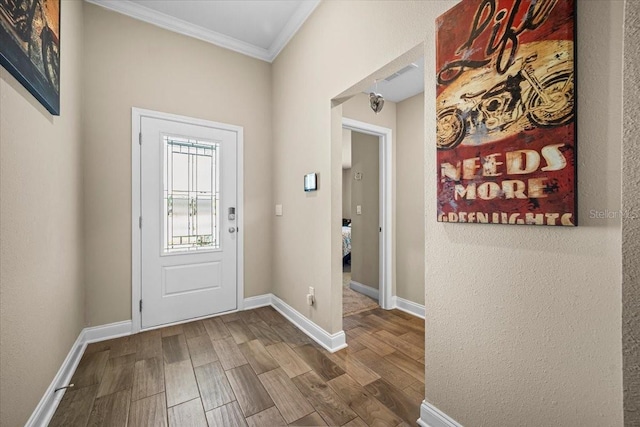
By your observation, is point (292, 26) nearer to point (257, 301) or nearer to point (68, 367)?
point (257, 301)

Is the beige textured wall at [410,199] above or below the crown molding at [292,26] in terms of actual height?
below

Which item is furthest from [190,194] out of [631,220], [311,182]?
[631,220]

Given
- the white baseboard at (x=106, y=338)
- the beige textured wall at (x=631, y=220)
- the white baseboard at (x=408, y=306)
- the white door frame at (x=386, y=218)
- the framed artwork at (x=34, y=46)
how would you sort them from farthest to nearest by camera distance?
the white door frame at (x=386, y=218)
the white baseboard at (x=408, y=306)
the white baseboard at (x=106, y=338)
the framed artwork at (x=34, y=46)
the beige textured wall at (x=631, y=220)

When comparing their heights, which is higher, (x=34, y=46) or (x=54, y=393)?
(x=34, y=46)

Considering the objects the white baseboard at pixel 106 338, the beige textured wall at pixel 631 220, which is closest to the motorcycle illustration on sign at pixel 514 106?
the beige textured wall at pixel 631 220

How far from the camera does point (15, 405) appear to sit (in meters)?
1.15

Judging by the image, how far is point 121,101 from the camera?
2445 mm

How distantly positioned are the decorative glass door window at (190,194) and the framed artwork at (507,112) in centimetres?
232

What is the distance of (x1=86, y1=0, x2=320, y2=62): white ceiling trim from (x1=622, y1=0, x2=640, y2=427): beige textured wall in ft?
7.47

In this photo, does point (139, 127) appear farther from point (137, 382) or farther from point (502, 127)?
point (502, 127)

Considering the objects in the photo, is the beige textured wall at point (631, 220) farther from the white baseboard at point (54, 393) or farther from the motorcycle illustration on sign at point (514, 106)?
the white baseboard at point (54, 393)

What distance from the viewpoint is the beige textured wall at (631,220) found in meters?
0.71

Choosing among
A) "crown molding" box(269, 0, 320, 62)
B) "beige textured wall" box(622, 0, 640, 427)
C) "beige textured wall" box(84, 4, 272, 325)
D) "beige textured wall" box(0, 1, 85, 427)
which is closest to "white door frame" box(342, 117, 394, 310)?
"beige textured wall" box(84, 4, 272, 325)

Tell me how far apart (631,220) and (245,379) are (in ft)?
6.76
